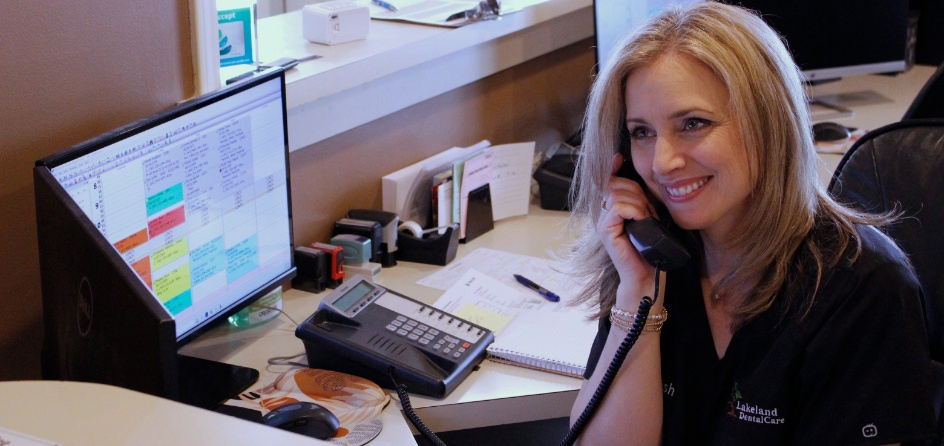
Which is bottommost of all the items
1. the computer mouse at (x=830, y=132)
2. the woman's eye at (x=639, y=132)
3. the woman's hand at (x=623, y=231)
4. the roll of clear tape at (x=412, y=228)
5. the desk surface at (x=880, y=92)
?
the roll of clear tape at (x=412, y=228)

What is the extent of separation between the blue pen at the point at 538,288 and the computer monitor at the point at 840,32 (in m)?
1.33

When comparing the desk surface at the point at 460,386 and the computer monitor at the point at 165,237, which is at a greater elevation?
the computer monitor at the point at 165,237

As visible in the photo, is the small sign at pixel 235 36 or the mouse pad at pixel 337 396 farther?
the small sign at pixel 235 36

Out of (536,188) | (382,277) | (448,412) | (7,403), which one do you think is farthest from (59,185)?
(536,188)

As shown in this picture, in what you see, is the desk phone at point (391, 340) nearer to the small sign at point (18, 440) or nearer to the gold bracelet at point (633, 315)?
the gold bracelet at point (633, 315)

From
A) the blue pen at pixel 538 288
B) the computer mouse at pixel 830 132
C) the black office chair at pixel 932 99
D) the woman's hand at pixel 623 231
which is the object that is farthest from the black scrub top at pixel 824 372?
the computer mouse at pixel 830 132

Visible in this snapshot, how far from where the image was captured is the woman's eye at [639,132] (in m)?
1.38

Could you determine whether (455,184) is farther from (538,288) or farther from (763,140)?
(763,140)

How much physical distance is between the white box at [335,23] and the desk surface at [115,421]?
1.26 m

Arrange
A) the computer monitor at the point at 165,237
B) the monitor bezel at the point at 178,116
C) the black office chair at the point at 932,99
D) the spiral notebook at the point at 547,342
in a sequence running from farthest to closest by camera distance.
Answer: the black office chair at the point at 932,99 → the spiral notebook at the point at 547,342 → the monitor bezel at the point at 178,116 → the computer monitor at the point at 165,237

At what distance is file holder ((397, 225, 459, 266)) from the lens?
201cm

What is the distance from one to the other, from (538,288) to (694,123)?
67 centimetres

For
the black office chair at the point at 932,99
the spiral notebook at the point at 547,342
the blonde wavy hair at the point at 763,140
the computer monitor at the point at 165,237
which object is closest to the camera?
the computer monitor at the point at 165,237

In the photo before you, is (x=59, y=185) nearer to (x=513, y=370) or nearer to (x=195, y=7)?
(x=195, y=7)
